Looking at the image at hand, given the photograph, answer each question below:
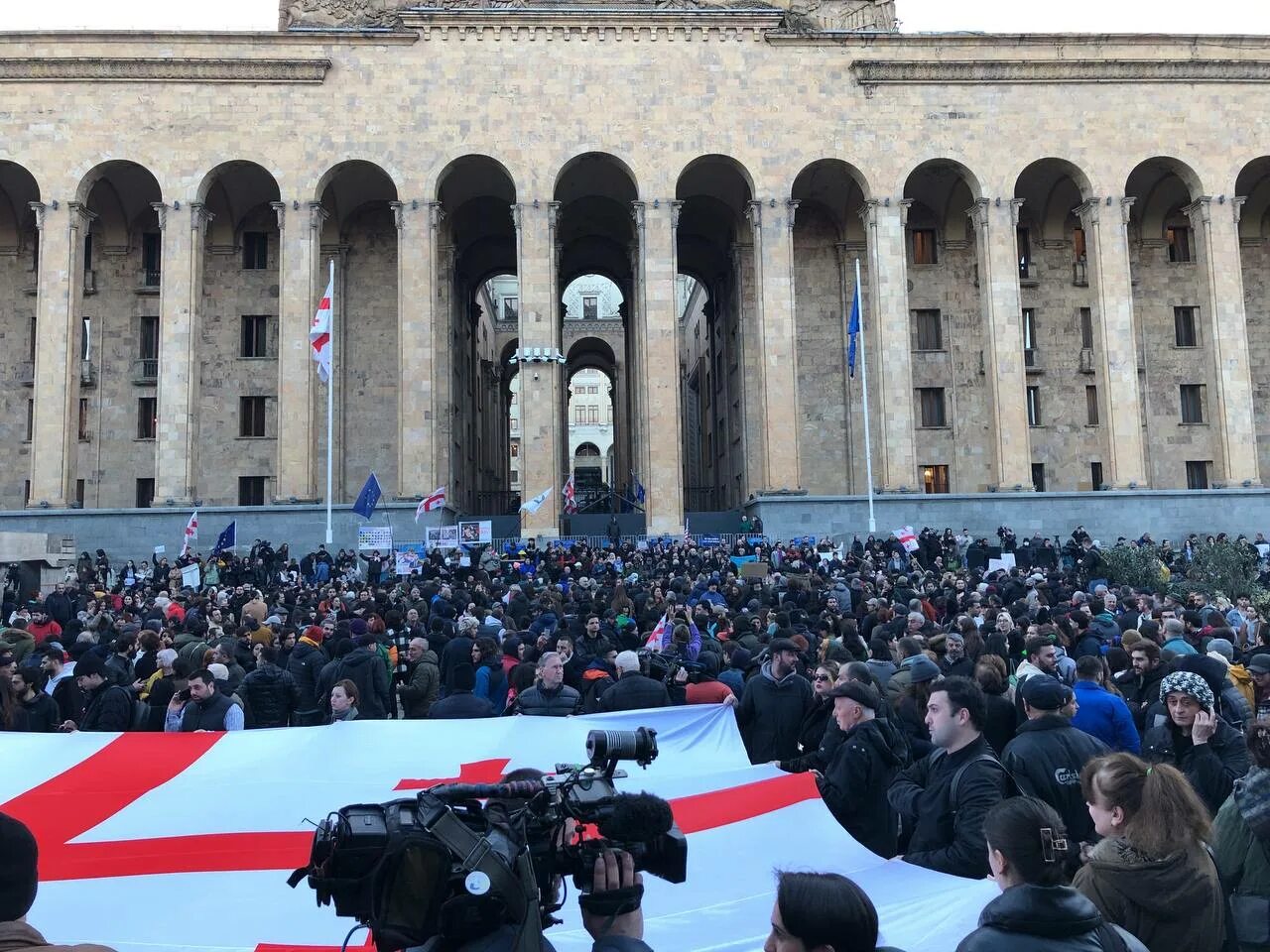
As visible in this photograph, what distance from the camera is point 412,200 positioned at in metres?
34.8

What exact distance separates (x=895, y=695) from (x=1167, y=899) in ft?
12.8

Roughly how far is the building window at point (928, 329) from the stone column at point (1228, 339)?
8936 millimetres

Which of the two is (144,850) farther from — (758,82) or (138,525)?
(758,82)

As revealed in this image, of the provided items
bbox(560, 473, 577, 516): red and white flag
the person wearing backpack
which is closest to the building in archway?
bbox(560, 473, 577, 516): red and white flag

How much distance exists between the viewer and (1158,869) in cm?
369

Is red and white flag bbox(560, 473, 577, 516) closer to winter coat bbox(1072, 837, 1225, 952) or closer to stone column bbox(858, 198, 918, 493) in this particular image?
stone column bbox(858, 198, 918, 493)

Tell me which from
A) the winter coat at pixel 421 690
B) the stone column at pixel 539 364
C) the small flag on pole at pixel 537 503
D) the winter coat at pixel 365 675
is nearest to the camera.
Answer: the winter coat at pixel 365 675

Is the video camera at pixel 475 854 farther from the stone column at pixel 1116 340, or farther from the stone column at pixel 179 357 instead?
the stone column at pixel 1116 340

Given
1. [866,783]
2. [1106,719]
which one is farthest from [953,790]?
[1106,719]

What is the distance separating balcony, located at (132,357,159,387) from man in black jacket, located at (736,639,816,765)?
115 feet

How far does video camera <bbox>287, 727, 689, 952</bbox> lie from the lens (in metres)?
2.71

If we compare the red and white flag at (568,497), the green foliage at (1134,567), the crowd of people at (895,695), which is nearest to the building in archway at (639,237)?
the red and white flag at (568,497)

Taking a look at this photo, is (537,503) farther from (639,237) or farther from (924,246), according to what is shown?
(924,246)

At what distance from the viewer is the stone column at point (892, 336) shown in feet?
114
